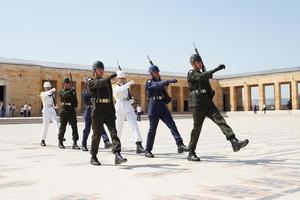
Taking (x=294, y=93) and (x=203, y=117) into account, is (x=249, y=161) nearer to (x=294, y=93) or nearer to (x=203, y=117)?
(x=203, y=117)

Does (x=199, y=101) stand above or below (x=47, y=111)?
above

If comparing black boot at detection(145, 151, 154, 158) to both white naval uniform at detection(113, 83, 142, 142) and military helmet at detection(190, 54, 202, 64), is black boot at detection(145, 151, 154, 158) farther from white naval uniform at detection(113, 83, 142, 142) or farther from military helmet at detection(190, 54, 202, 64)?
military helmet at detection(190, 54, 202, 64)

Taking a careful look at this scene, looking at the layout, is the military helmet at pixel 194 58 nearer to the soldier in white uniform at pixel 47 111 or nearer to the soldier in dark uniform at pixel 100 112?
the soldier in dark uniform at pixel 100 112

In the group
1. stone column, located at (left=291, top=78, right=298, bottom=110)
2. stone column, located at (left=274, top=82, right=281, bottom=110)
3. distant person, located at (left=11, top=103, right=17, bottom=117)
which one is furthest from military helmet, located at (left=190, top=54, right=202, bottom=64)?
stone column, located at (left=274, top=82, right=281, bottom=110)

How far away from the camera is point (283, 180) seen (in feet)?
16.8

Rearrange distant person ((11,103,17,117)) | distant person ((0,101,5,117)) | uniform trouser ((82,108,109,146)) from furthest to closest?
1. distant person ((11,103,17,117))
2. distant person ((0,101,5,117))
3. uniform trouser ((82,108,109,146))

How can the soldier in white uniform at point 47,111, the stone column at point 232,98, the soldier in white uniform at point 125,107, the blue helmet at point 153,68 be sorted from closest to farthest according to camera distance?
→ the blue helmet at point 153,68 < the soldier in white uniform at point 125,107 < the soldier in white uniform at point 47,111 < the stone column at point 232,98

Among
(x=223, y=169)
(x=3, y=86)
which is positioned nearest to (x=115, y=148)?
(x=223, y=169)

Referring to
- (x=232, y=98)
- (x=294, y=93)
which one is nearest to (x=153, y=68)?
(x=294, y=93)

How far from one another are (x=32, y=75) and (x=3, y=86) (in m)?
3.08

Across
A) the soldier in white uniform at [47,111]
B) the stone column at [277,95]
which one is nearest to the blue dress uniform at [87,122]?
the soldier in white uniform at [47,111]

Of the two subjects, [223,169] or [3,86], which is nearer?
[223,169]

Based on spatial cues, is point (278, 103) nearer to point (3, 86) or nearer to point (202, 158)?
point (3, 86)

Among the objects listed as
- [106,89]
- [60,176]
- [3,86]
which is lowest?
[60,176]
